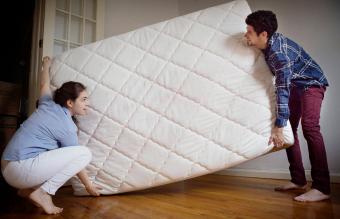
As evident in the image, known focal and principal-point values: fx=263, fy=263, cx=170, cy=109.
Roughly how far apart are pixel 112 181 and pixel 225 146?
625 millimetres

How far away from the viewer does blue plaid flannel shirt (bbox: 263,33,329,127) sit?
1.24m

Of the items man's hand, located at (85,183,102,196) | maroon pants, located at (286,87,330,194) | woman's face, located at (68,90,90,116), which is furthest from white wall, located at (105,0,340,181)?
woman's face, located at (68,90,90,116)

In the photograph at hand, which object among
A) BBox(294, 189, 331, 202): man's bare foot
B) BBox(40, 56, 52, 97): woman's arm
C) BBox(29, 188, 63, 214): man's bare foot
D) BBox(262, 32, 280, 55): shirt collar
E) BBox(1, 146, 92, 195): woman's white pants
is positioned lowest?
BBox(29, 188, 63, 214): man's bare foot

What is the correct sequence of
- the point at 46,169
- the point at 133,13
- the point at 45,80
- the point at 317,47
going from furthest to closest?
the point at 133,13
the point at 317,47
the point at 45,80
the point at 46,169

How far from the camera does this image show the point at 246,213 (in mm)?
1065

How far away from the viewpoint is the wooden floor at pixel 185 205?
106 cm

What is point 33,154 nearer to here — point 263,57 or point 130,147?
point 130,147

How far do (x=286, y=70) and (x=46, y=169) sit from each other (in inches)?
46.1

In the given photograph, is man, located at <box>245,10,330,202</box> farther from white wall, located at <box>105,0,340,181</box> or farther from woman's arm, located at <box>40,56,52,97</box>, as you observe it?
woman's arm, located at <box>40,56,52,97</box>

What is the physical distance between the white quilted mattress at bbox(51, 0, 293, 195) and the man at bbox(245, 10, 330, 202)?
0.05 metres

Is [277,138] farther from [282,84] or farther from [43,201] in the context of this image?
[43,201]

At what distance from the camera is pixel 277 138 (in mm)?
1229

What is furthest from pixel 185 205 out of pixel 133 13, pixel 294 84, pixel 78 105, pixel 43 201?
pixel 133 13

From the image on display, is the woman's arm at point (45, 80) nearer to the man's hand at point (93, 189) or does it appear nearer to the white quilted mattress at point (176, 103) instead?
the white quilted mattress at point (176, 103)
